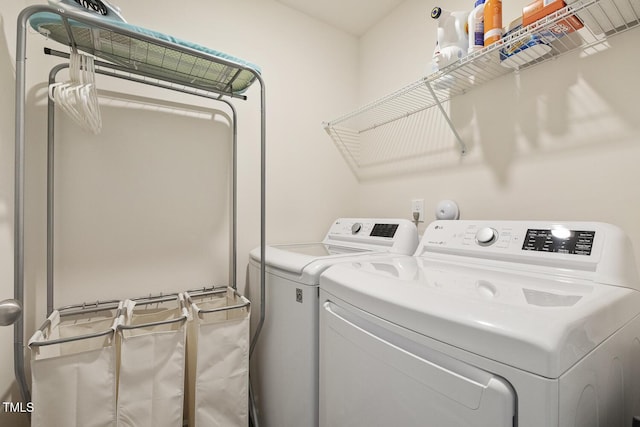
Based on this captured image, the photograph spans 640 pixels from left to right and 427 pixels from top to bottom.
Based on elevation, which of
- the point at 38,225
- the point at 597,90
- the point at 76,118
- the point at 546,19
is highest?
the point at 546,19

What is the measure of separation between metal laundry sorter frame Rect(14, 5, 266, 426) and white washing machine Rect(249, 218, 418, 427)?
0.27ft

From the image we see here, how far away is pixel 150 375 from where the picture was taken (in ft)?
3.29

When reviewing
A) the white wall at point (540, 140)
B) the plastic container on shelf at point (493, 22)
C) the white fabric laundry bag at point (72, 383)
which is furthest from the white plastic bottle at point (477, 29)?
the white fabric laundry bag at point (72, 383)

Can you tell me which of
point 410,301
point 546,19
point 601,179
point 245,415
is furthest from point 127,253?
point 601,179

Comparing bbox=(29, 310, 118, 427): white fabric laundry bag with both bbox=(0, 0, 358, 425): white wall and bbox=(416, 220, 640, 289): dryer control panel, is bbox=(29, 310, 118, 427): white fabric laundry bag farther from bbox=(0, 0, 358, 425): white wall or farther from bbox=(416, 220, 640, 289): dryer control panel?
bbox=(416, 220, 640, 289): dryer control panel

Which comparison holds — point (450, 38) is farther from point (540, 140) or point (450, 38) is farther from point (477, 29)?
point (540, 140)

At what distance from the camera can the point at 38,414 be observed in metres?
0.84

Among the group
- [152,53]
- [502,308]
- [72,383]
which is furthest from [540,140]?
[72,383]

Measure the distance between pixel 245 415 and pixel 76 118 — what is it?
1290 millimetres

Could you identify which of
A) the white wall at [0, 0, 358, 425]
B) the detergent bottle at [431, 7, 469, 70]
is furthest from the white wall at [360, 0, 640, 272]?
the white wall at [0, 0, 358, 425]

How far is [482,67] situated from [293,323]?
130 cm

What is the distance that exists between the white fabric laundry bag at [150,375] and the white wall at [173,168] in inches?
15.0

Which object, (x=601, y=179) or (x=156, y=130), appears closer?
(x=601, y=179)

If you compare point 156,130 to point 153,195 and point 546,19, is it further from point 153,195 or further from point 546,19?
point 546,19
